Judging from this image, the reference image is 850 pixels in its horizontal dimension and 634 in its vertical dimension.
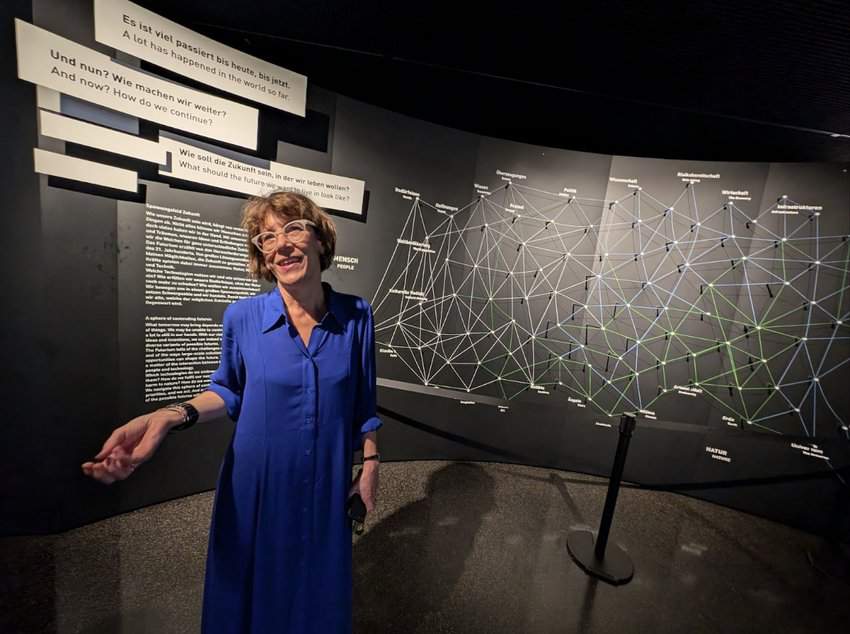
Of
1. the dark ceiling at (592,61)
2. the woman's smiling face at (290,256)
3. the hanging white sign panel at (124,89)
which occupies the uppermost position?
the dark ceiling at (592,61)

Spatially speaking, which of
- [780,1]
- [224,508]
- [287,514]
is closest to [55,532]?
[224,508]

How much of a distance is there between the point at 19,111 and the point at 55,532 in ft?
7.36

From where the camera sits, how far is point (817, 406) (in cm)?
228

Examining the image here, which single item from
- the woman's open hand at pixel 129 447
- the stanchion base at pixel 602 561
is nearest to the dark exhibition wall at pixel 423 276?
the stanchion base at pixel 602 561

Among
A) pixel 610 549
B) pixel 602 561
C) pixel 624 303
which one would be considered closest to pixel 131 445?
pixel 602 561

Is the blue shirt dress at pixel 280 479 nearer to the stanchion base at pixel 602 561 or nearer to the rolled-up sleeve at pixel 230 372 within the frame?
the rolled-up sleeve at pixel 230 372

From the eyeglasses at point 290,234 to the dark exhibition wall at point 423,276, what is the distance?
1181 millimetres

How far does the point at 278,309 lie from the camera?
3.26ft

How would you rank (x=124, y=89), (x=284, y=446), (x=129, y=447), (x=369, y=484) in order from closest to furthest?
(x=129, y=447), (x=284, y=446), (x=369, y=484), (x=124, y=89)

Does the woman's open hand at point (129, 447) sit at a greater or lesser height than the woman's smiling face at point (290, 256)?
lesser

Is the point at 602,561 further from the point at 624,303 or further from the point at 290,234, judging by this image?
the point at 290,234

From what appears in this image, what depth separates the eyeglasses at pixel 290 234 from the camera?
101 centimetres

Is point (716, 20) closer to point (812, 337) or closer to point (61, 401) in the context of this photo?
point (812, 337)

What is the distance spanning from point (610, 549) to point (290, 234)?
271cm
